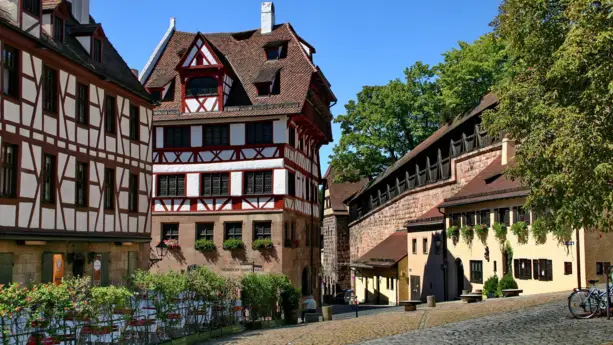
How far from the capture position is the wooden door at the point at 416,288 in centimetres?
4490

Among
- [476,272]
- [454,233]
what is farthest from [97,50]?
[454,233]

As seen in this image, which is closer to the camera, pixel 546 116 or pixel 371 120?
pixel 546 116

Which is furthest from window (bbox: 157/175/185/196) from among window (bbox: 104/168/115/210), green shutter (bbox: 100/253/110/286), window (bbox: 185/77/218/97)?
green shutter (bbox: 100/253/110/286)

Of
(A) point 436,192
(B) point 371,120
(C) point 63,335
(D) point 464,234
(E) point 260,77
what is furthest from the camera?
(B) point 371,120

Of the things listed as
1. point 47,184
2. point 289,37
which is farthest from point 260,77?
point 47,184

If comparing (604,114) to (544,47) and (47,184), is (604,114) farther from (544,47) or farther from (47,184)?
(47,184)

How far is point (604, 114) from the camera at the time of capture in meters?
15.1

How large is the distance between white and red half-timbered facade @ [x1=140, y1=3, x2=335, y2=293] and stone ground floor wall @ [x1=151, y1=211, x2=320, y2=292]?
0.05 m

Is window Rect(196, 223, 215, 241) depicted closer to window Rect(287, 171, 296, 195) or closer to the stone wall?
window Rect(287, 171, 296, 195)

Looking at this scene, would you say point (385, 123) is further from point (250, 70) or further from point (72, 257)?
point (72, 257)

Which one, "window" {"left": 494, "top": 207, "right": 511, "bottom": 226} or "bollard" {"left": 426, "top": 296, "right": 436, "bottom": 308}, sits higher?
"window" {"left": 494, "top": 207, "right": 511, "bottom": 226}

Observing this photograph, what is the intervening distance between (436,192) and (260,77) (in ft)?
45.6

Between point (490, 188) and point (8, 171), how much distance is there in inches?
824

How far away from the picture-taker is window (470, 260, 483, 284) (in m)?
36.3
